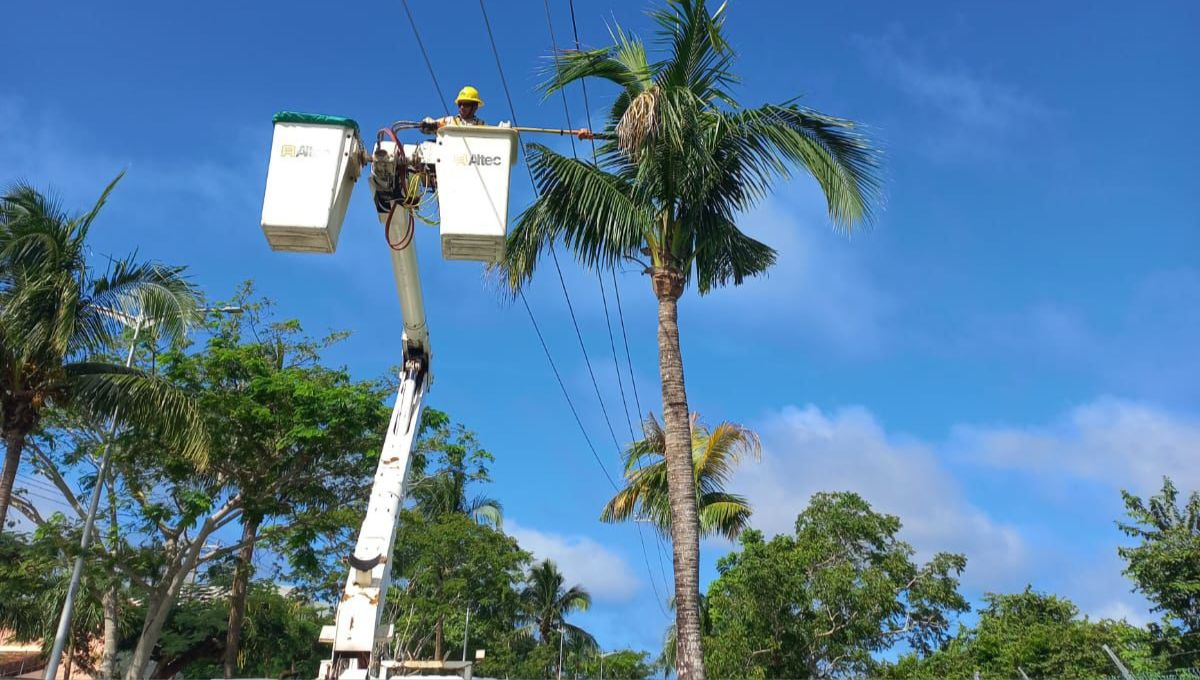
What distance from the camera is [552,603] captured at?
165 ft

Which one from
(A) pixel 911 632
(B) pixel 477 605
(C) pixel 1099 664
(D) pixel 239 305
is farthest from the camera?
(B) pixel 477 605

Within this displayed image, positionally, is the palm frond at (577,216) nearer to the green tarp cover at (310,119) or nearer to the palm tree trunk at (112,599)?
the green tarp cover at (310,119)

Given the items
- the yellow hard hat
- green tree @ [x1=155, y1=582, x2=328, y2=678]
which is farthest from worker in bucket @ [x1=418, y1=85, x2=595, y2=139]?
green tree @ [x1=155, y1=582, x2=328, y2=678]

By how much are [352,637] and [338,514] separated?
639 inches

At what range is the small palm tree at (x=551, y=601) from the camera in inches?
1964

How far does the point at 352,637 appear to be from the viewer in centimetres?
836

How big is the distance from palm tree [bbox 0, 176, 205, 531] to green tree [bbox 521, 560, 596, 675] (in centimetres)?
3461

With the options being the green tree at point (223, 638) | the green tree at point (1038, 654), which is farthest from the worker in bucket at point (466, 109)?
the green tree at point (223, 638)

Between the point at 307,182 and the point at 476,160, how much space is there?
1.37 meters

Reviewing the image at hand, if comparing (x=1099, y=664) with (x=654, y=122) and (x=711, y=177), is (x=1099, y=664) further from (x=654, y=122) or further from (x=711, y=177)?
(x=654, y=122)

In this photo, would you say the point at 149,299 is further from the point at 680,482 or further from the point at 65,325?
the point at 680,482

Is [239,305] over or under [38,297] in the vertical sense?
over

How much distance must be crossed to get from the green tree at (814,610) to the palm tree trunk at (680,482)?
9.79 m

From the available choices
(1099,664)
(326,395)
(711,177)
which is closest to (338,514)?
(326,395)
